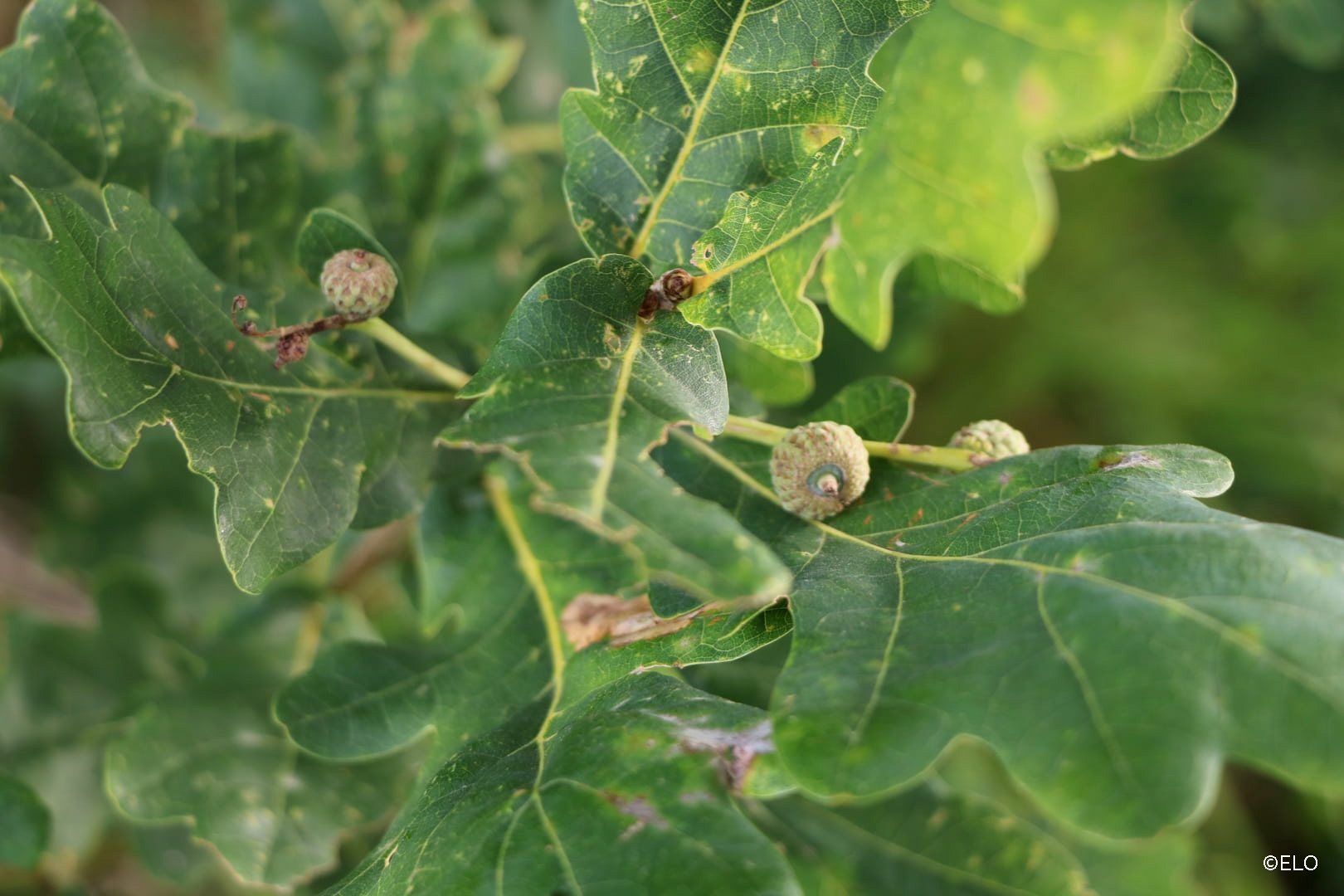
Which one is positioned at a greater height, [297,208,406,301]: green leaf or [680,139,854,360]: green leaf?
[297,208,406,301]: green leaf

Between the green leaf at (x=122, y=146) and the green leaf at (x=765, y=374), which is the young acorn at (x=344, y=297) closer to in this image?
the green leaf at (x=122, y=146)

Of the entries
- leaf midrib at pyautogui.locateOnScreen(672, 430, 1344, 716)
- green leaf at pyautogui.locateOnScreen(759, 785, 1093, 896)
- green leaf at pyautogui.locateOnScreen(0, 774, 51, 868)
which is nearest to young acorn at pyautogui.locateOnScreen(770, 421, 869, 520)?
leaf midrib at pyautogui.locateOnScreen(672, 430, 1344, 716)

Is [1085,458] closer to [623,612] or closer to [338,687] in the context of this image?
[623,612]

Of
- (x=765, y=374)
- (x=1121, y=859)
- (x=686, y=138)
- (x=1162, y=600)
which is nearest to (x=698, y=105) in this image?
(x=686, y=138)

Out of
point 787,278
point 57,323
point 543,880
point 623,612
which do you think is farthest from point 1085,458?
point 57,323

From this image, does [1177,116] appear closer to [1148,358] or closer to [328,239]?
[328,239]

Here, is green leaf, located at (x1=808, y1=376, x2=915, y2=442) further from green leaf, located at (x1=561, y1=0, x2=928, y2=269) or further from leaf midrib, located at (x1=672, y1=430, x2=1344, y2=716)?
green leaf, located at (x1=561, y1=0, x2=928, y2=269)
